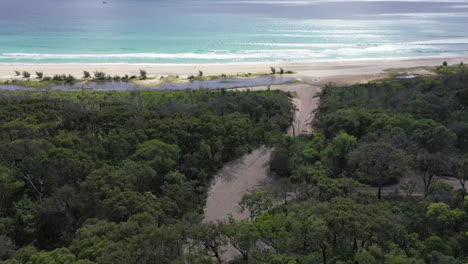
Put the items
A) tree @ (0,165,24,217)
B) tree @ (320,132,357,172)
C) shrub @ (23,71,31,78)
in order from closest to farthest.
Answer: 1. tree @ (0,165,24,217)
2. tree @ (320,132,357,172)
3. shrub @ (23,71,31,78)

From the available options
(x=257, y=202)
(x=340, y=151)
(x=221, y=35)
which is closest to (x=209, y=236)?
(x=257, y=202)

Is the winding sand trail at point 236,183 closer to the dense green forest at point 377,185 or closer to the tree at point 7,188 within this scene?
the dense green forest at point 377,185

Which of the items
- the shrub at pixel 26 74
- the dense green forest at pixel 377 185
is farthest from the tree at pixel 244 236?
the shrub at pixel 26 74

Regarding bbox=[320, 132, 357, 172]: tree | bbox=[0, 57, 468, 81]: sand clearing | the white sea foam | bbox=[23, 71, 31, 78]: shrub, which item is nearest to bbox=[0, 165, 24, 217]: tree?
bbox=[320, 132, 357, 172]: tree

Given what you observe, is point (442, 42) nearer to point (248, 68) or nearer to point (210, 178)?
point (248, 68)

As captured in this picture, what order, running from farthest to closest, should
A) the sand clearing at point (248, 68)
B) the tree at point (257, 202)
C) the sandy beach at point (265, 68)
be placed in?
1. the sand clearing at point (248, 68)
2. the sandy beach at point (265, 68)
3. the tree at point (257, 202)

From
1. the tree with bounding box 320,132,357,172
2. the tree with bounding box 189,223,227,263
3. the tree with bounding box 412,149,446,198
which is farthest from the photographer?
the tree with bounding box 320,132,357,172

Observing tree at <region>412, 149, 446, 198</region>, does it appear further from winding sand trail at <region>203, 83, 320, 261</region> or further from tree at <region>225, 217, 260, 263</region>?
tree at <region>225, 217, 260, 263</region>
